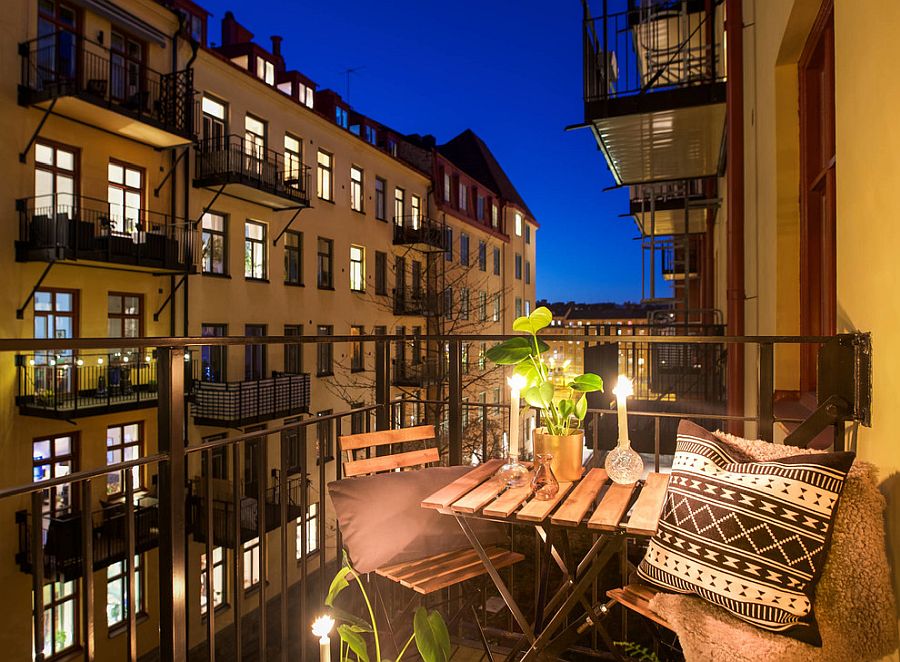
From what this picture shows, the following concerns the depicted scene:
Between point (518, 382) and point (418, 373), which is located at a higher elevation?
point (518, 382)

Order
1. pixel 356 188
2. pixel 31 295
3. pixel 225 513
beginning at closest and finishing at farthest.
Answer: pixel 31 295 < pixel 225 513 < pixel 356 188

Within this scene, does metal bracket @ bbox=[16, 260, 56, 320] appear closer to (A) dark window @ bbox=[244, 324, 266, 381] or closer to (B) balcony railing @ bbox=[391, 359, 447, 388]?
(A) dark window @ bbox=[244, 324, 266, 381]

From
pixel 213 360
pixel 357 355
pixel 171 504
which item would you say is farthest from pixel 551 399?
pixel 357 355

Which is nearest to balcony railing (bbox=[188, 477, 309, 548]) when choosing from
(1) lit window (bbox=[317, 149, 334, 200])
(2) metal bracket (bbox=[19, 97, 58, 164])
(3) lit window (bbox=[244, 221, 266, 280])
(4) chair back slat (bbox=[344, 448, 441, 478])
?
(3) lit window (bbox=[244, 221, 266, 280])

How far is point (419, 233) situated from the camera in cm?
1891

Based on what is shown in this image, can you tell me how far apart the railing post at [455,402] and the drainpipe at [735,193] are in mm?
2660

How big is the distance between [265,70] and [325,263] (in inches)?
191

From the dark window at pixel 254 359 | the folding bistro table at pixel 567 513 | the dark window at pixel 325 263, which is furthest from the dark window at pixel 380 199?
the folding bistro table at pixel 567 513

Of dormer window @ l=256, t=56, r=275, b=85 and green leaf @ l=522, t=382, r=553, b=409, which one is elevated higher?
dormer window @ l=256, t=56, r=275, b=85

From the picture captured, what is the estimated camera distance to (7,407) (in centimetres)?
898

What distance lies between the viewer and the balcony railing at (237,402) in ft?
38.7

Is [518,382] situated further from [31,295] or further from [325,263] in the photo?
[325,263]

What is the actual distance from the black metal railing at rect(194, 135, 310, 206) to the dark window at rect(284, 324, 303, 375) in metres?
3.01

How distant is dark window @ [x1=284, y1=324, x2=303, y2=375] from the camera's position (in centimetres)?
1429
